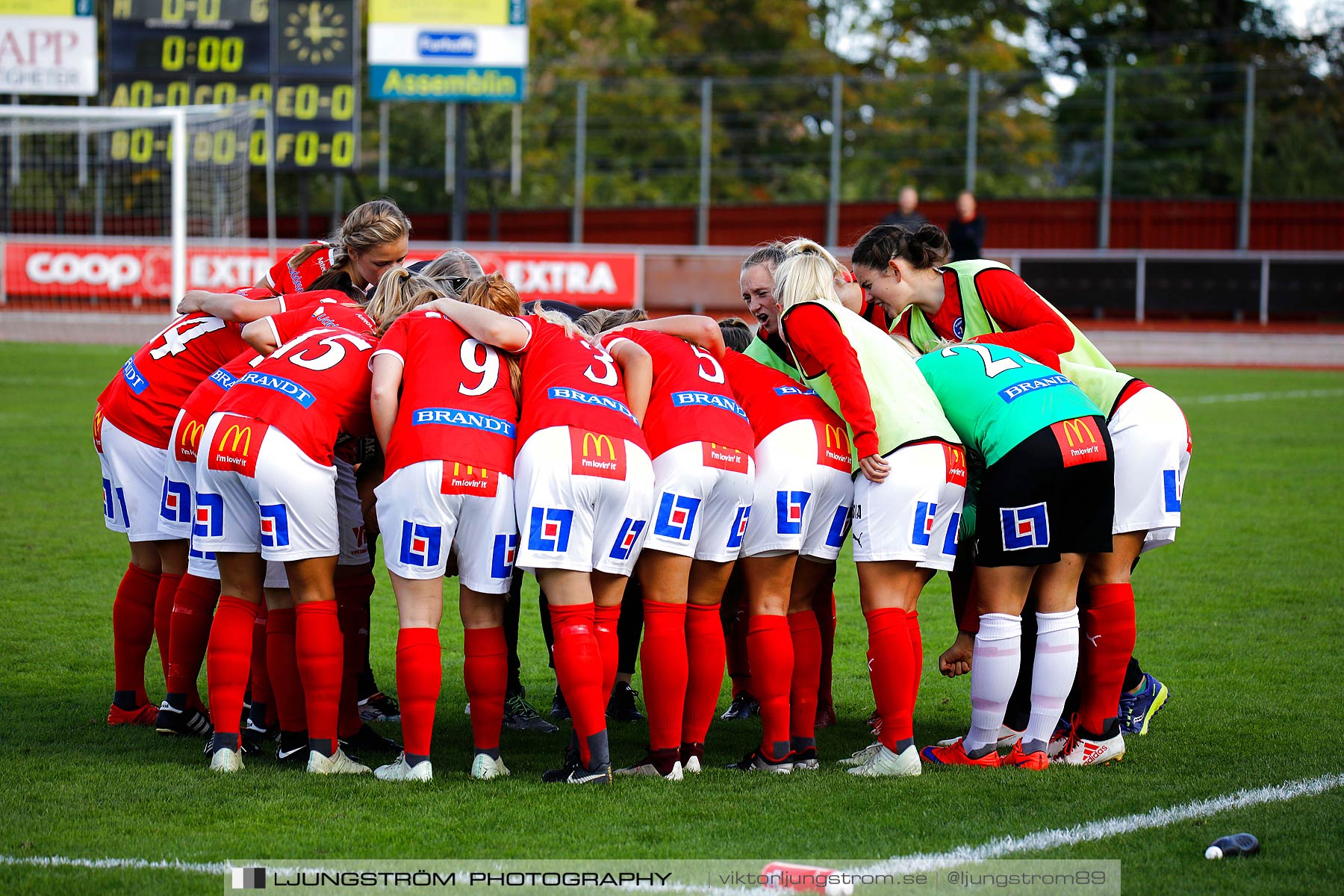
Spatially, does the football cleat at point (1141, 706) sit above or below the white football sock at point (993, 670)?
below

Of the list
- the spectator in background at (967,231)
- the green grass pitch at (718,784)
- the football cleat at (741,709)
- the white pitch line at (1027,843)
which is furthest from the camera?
the spectator in background at (967,231)

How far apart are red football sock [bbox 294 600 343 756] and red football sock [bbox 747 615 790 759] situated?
1.45 meters

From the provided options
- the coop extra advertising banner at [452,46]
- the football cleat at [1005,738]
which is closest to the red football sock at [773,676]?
the football cleat at [1005,738]

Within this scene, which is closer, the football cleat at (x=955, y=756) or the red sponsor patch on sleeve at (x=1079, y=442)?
the red sponsor patch on sleeve at (x=1079, y=442)

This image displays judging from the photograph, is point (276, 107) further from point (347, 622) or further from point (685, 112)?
point (347, 622)

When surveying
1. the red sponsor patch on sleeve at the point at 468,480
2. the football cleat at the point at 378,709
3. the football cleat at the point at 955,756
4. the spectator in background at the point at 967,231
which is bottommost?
the football cleat at the point at 378,709

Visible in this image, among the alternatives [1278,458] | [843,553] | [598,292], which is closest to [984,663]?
[843,553]

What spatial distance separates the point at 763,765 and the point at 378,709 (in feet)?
6.22

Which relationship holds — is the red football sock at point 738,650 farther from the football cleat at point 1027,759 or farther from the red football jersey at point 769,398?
the football cleat at point 1027,759

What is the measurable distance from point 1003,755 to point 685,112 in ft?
99.3

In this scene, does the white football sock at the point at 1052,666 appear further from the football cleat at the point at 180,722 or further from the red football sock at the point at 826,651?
the football cleat at the point at 180,722

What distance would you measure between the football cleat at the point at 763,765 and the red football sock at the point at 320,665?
4.66 feet

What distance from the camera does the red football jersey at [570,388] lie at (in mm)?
4582

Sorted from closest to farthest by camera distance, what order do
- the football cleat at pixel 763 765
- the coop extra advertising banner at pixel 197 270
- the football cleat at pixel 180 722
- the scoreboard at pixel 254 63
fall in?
1. the football cleat at pixel 763 765
2. the football cleat at pixel 180 722
3. the scoreboard at pixel 254 63
4. the coop extra advertising banner at pixel 197 270
